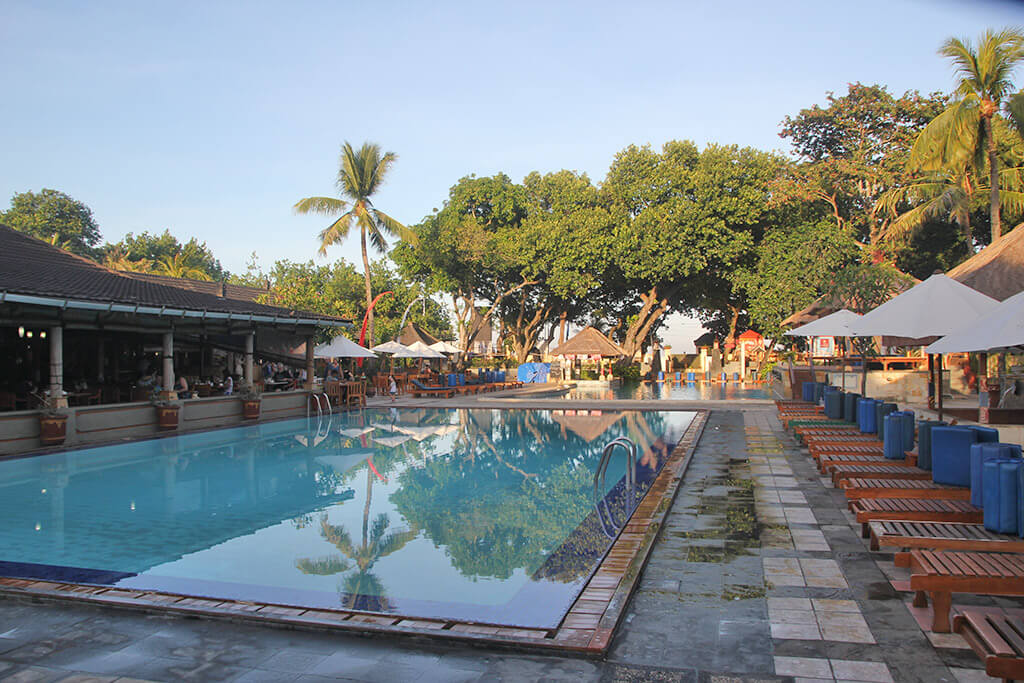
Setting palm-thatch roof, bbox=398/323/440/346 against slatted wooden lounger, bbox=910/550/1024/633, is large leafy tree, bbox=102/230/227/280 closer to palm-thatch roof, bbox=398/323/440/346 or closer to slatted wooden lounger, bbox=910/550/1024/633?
palm-thatch roof, bbox=398/323/440/346

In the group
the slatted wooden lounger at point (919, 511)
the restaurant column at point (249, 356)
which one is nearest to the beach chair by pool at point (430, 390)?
the restaurant column at point (249, 356)

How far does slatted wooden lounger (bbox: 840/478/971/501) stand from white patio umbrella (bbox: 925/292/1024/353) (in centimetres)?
112

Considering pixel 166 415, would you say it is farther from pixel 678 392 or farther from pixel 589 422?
pixel 678 392

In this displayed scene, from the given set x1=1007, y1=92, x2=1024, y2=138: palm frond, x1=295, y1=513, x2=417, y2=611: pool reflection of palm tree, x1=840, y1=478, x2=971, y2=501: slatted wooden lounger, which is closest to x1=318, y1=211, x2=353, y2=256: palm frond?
x1=295, y1=513, x2=417, y2=611: pool reflection of palm tree

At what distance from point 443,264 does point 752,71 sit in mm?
26364

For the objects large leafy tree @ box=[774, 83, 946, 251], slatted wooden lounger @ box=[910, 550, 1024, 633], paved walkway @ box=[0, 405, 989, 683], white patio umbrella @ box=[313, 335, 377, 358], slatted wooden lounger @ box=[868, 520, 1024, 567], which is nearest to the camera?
paved walkway @ box=[0, 405, 989, 683]

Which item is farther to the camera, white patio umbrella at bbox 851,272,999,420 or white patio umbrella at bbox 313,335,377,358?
white patio umbrella at bbox 313,335,377,358

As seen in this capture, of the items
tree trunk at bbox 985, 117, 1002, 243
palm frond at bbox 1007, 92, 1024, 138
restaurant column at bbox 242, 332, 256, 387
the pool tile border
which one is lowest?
the pool tile border

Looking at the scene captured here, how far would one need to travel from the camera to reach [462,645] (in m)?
4.04

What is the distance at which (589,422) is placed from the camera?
17172 mm

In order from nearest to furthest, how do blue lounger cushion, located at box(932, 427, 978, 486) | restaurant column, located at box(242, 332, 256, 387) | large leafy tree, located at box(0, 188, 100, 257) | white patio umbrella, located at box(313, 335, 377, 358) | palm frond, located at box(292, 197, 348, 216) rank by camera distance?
blue lounger cushion, located at box(932, 427, 978, 486)
restaurant column, located at box(242, 332, 256, 387)
white patio umbrella, located at box(313, 335, 377, 358)
palm frond, located at box(292, 197, 348, 216)
large leafy tree, located at box(0, 188, 100, 257)

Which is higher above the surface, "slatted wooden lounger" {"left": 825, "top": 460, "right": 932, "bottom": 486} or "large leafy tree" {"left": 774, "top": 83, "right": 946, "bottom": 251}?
"large leafy tree" {"left": 774, "top": 83, "right": 946, "bottom": 251}

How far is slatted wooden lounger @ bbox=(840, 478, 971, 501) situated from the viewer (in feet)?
18.3

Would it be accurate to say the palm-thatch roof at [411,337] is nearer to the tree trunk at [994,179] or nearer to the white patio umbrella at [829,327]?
the white patio umbrella at [829,327]
